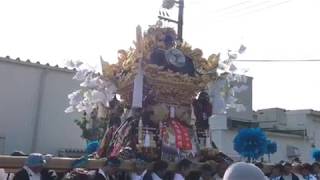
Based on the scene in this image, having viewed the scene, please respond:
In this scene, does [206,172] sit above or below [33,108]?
below

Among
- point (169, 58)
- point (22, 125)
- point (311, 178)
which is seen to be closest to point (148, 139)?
point (169, 58)

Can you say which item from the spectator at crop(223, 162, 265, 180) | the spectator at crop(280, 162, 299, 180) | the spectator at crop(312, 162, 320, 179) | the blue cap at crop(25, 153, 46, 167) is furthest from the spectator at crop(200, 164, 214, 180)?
the spectator at crop(223, 162, 265, 180)

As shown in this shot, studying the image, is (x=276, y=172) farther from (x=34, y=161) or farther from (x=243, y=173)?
(x=243, y=173)

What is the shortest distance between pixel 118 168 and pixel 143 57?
1.83 m

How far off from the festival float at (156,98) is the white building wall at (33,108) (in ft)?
19.0

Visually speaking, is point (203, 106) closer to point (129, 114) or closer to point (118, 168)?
point (129, 114)

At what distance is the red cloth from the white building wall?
6.82m

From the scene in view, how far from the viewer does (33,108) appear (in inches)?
520

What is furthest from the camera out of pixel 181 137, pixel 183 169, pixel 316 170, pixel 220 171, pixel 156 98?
pixel 316 170

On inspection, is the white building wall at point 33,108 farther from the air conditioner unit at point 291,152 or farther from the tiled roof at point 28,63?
the air conditioner unit at point 291,152

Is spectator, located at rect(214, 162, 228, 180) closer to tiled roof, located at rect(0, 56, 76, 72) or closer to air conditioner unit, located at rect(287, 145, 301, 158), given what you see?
tiled roof, located at rect(0, 56, 76, 72)

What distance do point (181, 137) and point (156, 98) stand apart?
2.19 ft

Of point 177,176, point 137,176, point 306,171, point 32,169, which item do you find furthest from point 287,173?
point 32,169

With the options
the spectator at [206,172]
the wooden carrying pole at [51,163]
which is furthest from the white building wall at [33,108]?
the spectator at [206,172]
